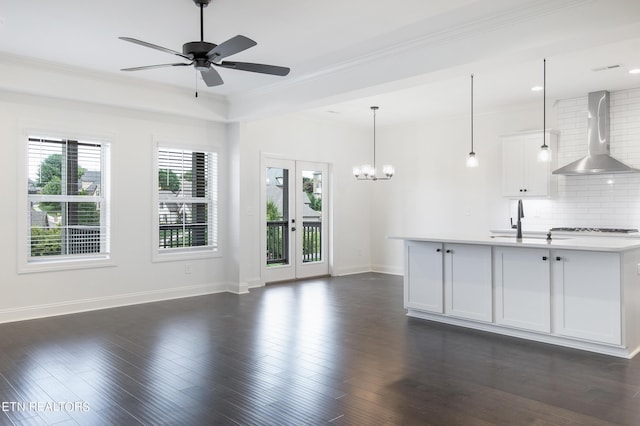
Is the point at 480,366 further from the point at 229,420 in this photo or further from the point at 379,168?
the point at 379,168

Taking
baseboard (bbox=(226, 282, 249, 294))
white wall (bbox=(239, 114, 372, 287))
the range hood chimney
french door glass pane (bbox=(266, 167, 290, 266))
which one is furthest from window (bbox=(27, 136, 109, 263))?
the range hood chimney

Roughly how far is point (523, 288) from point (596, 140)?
3.26 m

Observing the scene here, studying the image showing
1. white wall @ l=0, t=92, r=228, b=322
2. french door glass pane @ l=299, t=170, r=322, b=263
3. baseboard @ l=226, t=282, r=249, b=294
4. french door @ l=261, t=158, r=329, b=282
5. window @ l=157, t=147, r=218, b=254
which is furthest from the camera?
french door glass pane @ l=299, t=170, r=322, b=263

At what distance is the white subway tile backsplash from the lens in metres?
6.41

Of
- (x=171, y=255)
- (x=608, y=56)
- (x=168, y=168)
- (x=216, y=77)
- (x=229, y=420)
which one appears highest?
(x=608, y=56)

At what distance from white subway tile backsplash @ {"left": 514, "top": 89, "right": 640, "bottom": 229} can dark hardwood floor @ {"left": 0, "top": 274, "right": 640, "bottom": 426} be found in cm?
319

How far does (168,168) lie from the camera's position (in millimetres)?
6844

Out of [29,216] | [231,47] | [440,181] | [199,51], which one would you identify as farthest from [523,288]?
[29,216]

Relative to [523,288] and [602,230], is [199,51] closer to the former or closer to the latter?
[523,288]

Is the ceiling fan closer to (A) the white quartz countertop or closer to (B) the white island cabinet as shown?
(A) the white quartz countertop

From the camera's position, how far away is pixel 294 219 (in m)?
8.38

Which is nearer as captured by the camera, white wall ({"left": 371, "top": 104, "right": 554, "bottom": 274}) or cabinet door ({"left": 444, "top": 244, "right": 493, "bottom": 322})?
cabinet door ({"left": 444, "top": 244, "right": 493, "bottom": 322})

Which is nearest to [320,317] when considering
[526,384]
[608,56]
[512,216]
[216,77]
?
[526,384]

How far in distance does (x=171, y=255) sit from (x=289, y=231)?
224cm
